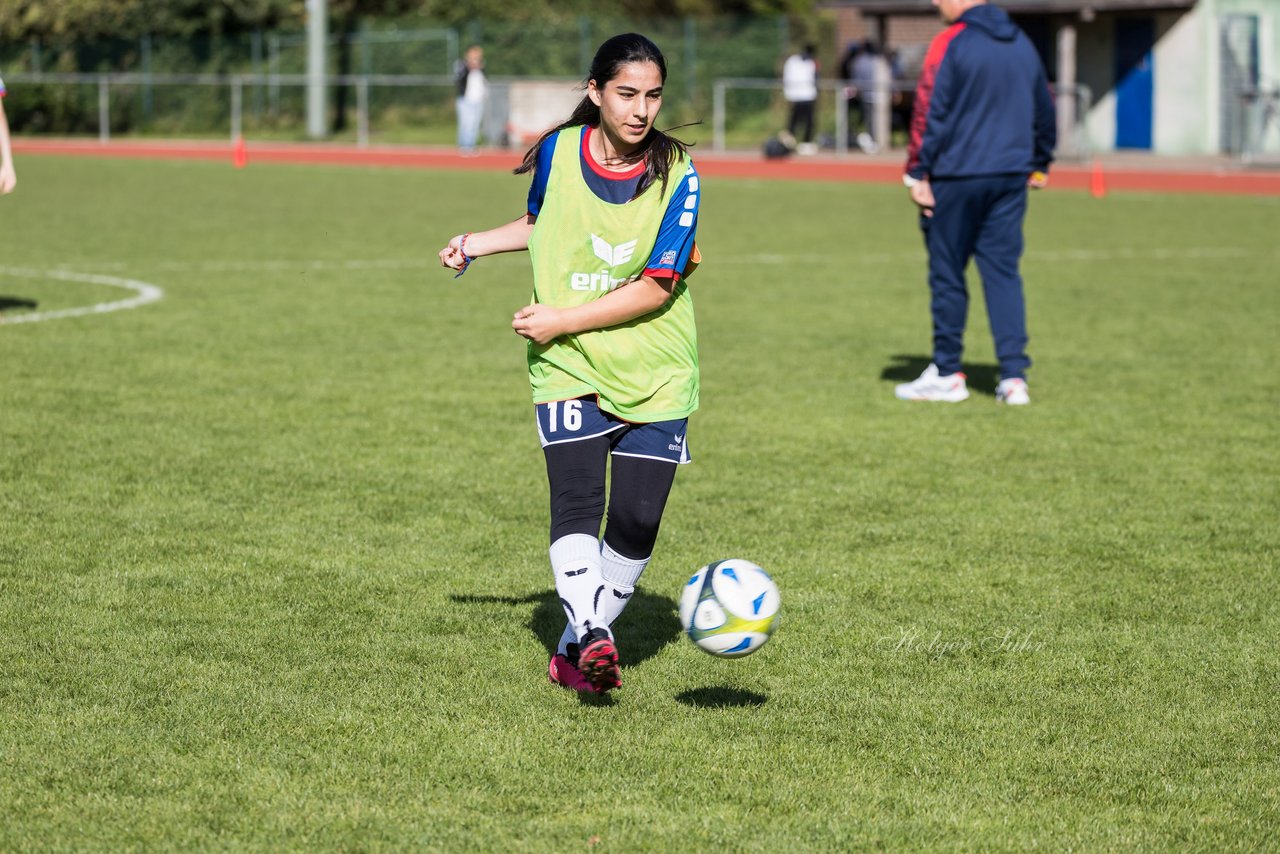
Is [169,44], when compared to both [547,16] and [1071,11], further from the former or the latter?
[1071,11]

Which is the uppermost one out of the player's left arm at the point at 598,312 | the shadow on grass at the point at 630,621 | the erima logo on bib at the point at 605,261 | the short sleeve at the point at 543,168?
the short sleeve at the point at 543,168

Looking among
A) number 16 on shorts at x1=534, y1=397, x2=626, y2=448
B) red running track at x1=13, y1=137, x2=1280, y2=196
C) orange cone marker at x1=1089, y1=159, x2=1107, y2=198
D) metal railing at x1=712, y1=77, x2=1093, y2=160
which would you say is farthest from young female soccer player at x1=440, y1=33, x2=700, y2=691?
metal railing at x1=712, y1=77, x2=1093, y2=160

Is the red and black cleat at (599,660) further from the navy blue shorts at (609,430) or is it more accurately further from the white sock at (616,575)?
the navy blue shorts at (609,430)

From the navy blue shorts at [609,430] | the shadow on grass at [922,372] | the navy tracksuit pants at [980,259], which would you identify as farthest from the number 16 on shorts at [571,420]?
the shadow on grass at [922,372]

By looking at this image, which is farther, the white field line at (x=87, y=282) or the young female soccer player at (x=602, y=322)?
the white field line at (x=87, y=282)

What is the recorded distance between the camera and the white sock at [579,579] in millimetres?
4551

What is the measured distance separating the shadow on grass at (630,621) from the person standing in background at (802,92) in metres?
29.0

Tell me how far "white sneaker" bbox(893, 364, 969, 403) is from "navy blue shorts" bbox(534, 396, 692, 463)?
5188 mm

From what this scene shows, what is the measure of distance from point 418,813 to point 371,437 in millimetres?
4630

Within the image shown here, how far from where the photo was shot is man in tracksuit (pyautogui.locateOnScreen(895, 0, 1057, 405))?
31.3ft

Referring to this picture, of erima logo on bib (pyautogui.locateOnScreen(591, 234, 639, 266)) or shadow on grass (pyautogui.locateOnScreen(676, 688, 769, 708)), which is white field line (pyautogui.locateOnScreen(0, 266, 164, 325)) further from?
shadow on grass (pyautogui.locateOnScreen(676, 688, 769, 708))

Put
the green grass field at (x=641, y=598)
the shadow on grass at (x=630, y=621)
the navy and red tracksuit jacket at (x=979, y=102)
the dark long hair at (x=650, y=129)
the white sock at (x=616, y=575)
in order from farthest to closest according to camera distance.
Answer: the navy and red tracksuit jacket at (x=979, y=102)
the shadow on grass at (x=630, y=621)
the white sock at (x=616, y=575)
the dark long hair at (x=650, y=129)
the green grass field at (x=641, y=598)

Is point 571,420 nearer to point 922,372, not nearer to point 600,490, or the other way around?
point 600,490

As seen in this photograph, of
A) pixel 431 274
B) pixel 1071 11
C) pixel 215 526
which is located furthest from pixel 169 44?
pixel 215 526
